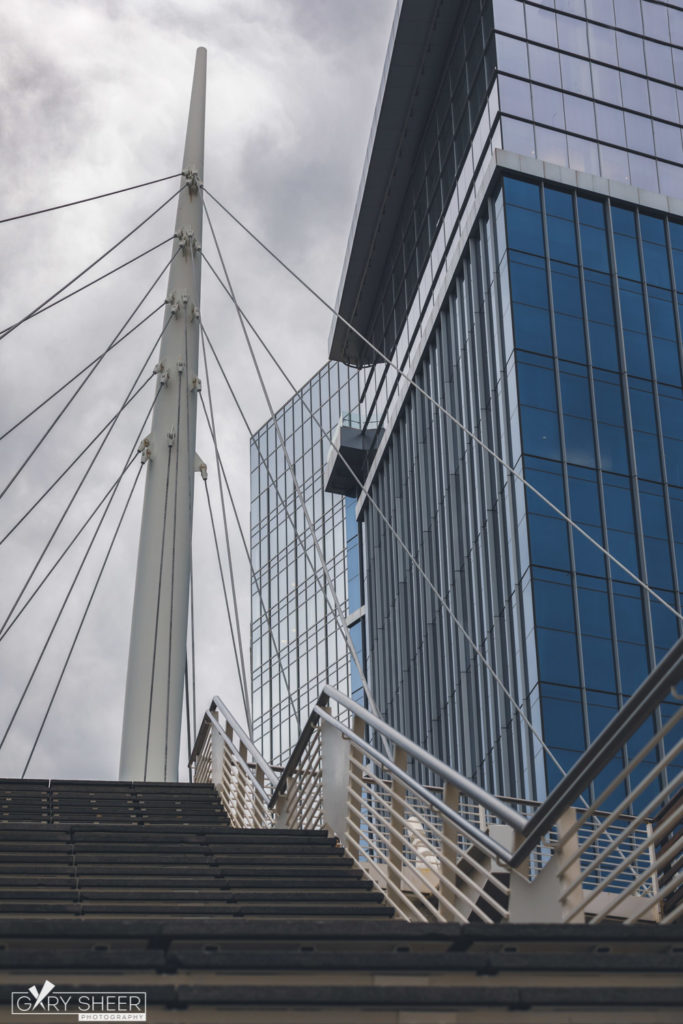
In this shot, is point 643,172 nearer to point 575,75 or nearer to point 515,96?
point 575,75

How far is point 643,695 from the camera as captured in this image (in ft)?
15.0

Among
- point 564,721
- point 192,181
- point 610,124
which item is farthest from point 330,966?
point 610,124

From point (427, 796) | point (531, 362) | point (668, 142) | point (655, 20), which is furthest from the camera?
point (655, 20)

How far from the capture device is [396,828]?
6941mm

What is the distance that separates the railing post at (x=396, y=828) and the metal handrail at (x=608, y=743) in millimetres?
Answer: 1402

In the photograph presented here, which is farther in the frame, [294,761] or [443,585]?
[443,585]

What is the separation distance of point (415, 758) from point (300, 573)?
57.1 metres

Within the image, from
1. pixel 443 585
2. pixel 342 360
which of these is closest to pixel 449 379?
pixel 443 585

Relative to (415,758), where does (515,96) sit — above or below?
above

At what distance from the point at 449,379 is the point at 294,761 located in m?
32.8

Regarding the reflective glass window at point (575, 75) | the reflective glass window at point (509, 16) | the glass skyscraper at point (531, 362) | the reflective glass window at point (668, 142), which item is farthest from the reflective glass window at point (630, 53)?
the reflective glass window at point (509, 16)

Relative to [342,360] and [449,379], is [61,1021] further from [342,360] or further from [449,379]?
[342,360]

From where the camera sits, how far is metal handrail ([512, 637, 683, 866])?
4.50m

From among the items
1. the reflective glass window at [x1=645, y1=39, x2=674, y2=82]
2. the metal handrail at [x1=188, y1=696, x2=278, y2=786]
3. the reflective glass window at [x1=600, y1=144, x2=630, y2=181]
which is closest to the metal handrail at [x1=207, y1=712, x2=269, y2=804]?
the metal handrail at [x1=188, y1=696, x2=278, y2=786]
